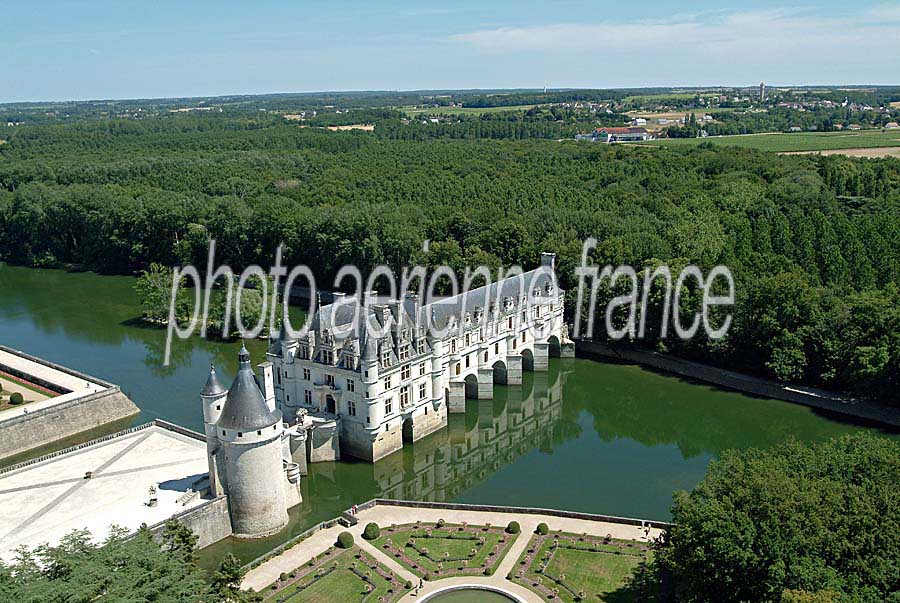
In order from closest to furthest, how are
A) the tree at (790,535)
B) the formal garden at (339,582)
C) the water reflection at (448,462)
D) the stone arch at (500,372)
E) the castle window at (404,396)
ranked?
the tree at (790,535) → the formal garden at (339,582) → the water reflection at (448,462) → the castle window at (404,396) → the stone arch at (500,372)

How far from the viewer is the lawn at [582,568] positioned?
1241 inches

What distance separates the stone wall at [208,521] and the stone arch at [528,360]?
1147 inches

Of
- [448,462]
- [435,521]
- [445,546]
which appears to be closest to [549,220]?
[448,462]

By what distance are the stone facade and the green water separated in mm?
1626

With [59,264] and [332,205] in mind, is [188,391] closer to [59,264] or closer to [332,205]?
[332,205]

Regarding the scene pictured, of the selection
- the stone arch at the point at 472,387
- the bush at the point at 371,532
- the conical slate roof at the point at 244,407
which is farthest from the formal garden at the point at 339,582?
the stone arch at the point at 472,387

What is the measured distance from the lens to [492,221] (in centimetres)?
8281

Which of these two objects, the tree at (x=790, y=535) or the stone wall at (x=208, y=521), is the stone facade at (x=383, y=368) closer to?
Answer: the stone wall at (x=208, y=521)

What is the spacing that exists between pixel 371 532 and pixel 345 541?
1.33 m

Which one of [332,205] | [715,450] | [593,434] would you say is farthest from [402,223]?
[715,450]

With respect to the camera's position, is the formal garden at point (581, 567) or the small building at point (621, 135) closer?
the formal garden at point (581, 567)

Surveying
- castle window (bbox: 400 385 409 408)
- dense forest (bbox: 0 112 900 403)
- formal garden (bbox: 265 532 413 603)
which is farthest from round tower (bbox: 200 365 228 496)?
dense forest (bbox: 0 112 900 403)

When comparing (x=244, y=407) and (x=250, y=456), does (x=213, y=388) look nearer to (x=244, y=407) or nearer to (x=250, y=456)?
(x=244, y=407)

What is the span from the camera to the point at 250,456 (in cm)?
3647
